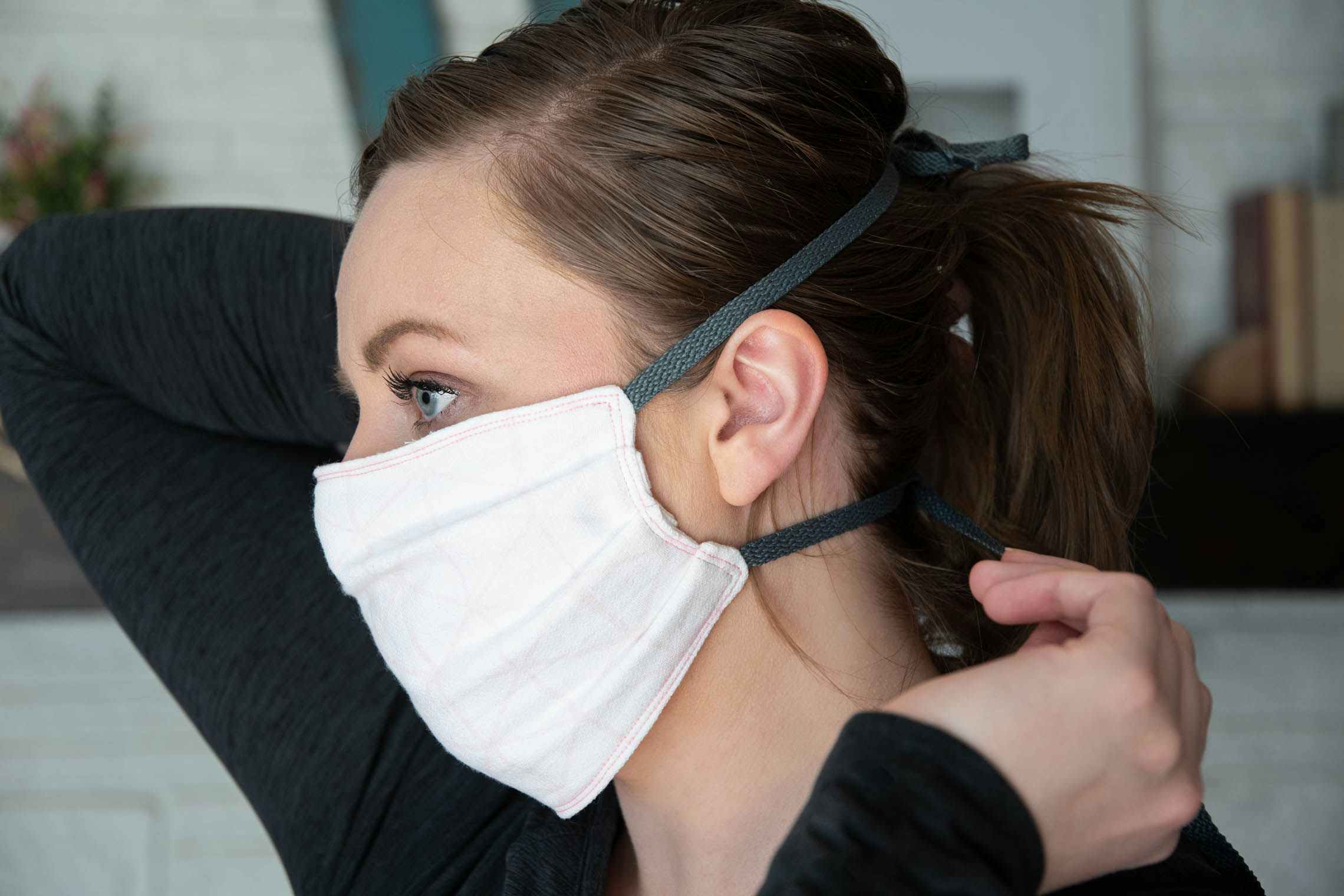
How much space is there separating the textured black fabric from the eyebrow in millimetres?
346

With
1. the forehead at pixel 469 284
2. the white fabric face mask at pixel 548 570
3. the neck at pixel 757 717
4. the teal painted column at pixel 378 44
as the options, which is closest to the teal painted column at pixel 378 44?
the teal painted column at pixel 378 44

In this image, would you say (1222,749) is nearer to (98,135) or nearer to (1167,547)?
(1167,547)

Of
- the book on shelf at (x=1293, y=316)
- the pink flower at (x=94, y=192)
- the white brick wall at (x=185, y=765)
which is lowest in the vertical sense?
the white brick wall at (x=185, y=765)

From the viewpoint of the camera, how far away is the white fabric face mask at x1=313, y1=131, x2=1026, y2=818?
826 millimetres

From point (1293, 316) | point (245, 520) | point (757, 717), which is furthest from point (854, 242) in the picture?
point (1293, 316)

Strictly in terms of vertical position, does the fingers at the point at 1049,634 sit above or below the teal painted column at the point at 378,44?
below

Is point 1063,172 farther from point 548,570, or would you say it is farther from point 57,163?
point 57,163

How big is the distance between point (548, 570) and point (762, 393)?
0.22 m

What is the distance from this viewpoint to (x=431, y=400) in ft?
2.91

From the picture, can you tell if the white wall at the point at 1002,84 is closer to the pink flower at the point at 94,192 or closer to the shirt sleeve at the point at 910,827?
the pink flower at the point at 94,192

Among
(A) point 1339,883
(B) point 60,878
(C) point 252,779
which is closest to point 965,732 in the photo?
(C) point 252,779

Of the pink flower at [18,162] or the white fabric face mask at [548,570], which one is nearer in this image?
the white fabric face mask at [548,570]

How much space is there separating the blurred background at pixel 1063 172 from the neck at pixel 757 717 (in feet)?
3.72

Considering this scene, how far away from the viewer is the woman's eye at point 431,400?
874 mm
